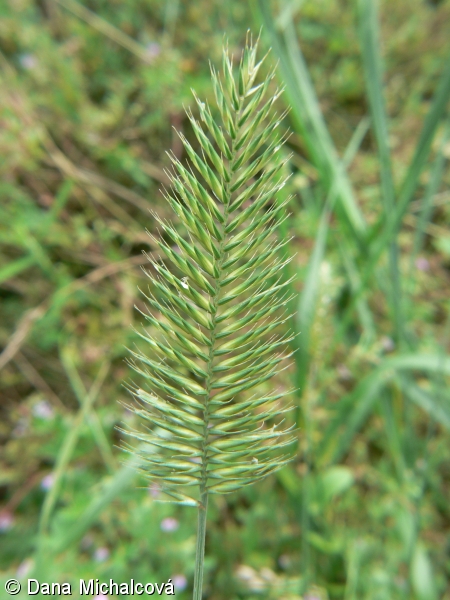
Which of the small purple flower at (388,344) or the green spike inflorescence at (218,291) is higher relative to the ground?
the small purple flower at (388,344)

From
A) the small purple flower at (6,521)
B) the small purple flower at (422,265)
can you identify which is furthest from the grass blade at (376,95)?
the small purple flower at (6,521)

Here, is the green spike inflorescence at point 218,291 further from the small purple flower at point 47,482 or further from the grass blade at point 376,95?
the small purple flower at point 47,482

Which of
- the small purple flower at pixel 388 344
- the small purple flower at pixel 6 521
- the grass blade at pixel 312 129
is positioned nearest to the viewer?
the grass blade at pixel 312 129

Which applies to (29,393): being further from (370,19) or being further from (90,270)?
(370,19)

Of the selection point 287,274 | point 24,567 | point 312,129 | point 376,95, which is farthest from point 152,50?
point 24,567

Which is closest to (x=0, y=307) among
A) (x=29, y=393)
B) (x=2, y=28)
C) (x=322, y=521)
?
(x=29, y=393)

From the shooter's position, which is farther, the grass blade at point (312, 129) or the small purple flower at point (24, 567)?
the grass blade at point (312, 129)

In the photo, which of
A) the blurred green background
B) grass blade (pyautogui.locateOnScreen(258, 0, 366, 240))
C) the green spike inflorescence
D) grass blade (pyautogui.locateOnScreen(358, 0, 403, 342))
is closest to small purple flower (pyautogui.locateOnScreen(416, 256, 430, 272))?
the blurred green background
